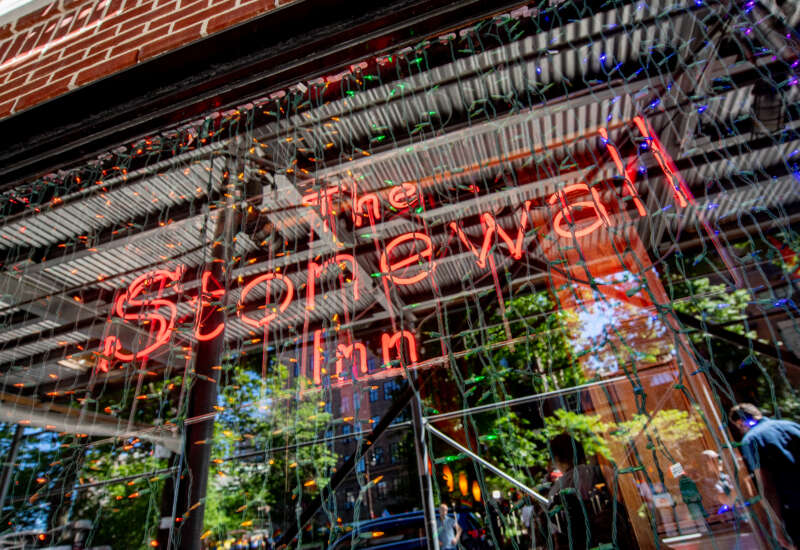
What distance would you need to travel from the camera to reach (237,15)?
4.95 ft

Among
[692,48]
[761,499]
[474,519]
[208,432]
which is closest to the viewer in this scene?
[761,499]

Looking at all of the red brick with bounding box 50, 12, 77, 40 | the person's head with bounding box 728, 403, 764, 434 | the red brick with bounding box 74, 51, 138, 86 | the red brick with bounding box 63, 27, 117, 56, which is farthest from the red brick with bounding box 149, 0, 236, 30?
the person's head with bounding box 728, 403, 764, 434

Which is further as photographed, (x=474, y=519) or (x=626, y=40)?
(x=474, y=519)

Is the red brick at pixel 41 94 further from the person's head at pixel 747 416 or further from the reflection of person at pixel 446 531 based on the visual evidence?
the person's head at pixel 747 416

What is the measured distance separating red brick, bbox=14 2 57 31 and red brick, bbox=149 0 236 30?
3.37ft

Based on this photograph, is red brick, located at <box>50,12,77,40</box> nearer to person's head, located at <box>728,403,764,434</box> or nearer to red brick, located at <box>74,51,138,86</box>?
red brick, located at <box>74,51,138,86</box>

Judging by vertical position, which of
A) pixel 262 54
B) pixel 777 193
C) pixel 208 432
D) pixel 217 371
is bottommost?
pixel 208 432

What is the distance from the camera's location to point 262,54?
143cm

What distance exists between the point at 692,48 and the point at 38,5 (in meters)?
3.96

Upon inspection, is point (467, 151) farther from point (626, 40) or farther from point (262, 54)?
point (262, 54)

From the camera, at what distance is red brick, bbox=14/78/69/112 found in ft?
5.66

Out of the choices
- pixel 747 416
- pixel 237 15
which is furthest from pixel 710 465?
pixel 237 15

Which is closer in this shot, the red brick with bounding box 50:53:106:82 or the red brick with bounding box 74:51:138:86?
the red brick with bounding box 74:51:138:86

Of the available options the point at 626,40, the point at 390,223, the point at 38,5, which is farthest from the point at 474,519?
the point at 38,5
